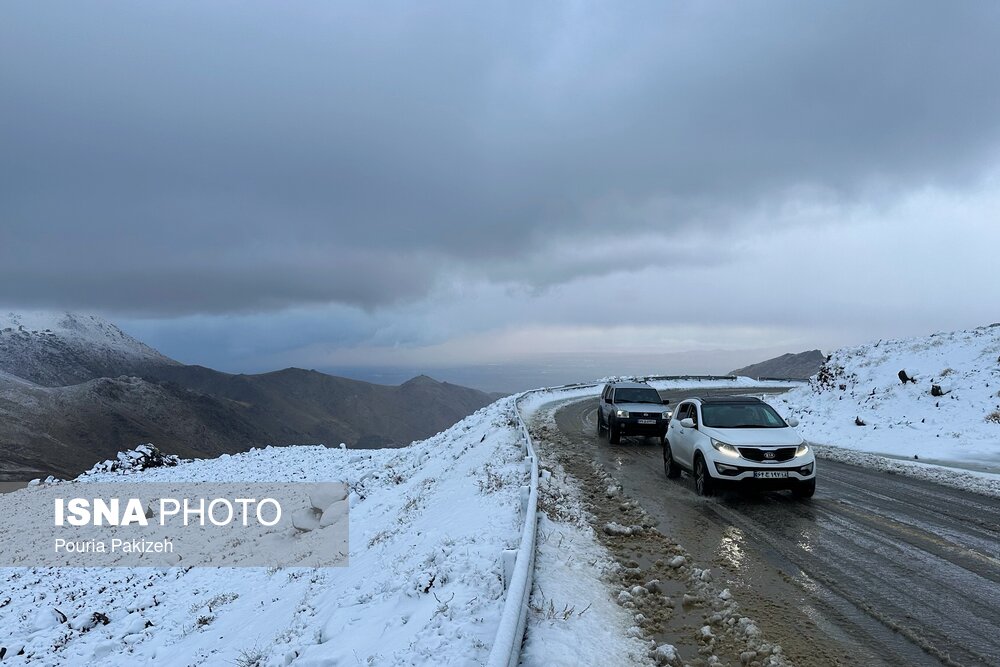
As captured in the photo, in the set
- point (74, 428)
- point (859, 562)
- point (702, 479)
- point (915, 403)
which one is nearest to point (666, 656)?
point (859, 562)

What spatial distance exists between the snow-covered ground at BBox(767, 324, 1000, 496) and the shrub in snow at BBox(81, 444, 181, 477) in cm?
3889

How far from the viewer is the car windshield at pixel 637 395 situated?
19.4m

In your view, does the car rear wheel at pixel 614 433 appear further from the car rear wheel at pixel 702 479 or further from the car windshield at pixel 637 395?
the car rear wheel at pixel 702 479

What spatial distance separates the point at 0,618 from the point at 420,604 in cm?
1567

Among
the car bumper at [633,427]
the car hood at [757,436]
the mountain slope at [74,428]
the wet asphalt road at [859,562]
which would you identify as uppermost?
the car hood at [757,436]

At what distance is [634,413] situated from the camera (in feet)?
60.1

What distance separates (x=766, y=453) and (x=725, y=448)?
665mm

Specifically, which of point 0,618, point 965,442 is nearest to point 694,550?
point 965,442

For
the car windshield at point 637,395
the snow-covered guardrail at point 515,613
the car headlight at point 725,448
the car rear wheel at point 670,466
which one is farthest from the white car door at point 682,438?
the car windshield at point 637,395

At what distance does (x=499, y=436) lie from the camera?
1908 centimetres

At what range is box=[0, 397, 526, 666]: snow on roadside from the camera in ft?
17.7

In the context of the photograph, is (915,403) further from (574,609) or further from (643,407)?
(574,609)

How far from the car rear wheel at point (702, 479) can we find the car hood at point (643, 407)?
7774 mm

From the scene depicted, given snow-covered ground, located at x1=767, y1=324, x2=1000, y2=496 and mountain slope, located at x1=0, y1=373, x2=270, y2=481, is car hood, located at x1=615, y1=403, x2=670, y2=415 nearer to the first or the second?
snow-covered ground, located at x1=767, y1=324, x2=1000, y2=496
